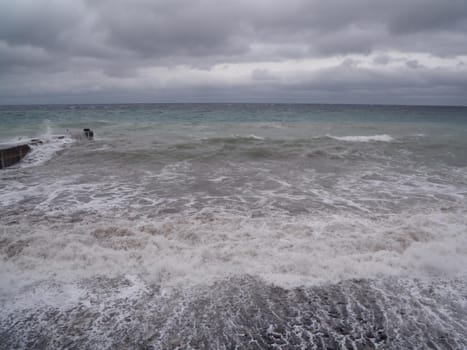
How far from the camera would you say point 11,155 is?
14289mm

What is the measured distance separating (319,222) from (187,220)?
335 cm

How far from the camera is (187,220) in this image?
7410mm

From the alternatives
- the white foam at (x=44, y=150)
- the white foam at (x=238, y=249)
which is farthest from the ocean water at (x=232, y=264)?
the white foam at (x=44, y=150)

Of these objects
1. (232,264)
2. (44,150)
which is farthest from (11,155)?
(232,264)

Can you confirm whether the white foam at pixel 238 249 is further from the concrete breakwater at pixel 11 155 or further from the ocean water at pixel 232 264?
the concrete breakwater at pixel 11 155

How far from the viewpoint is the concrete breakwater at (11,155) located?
13.7 m

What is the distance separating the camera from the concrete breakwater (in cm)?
1369

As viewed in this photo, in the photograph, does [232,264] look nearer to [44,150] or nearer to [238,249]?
[238,249]

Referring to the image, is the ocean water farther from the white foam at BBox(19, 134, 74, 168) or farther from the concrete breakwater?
the white foam at BBox(19, 134, 74, 168)

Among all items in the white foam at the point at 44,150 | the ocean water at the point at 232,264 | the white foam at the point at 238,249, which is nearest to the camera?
the ocean water at the point at 232,264

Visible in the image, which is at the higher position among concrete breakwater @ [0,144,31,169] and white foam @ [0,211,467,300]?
concrete breakwater @ [0,144,31,169]

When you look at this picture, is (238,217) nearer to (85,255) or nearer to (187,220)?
(187,220)

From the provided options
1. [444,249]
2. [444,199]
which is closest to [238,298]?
[444,249]

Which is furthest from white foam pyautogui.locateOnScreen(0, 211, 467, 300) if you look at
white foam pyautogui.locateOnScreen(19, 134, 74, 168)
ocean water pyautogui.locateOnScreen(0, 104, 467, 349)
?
white foam pyautogui.locateOnScreen(19, 134, 74, 168)
